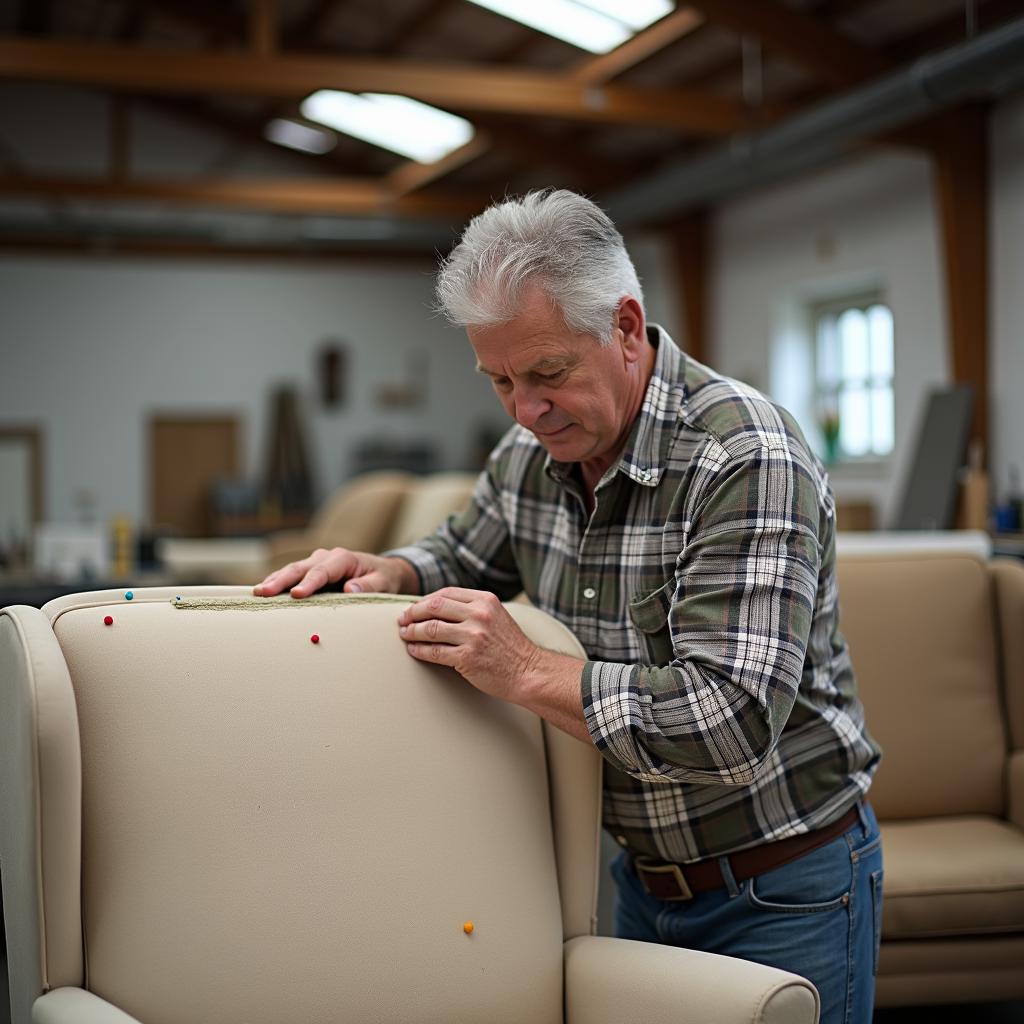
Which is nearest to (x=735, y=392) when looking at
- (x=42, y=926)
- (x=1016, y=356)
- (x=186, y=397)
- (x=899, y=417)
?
(x=42, y=926)

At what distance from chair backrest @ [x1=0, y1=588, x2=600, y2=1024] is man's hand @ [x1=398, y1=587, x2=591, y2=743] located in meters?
0.09

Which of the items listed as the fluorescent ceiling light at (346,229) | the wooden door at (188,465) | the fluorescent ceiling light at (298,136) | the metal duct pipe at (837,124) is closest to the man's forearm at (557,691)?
the metal duct pipe at (837,124)

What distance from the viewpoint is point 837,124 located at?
6.30m

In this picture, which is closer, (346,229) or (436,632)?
(436,632)

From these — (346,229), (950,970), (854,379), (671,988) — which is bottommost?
(950,970)

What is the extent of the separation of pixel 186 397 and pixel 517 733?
1034 cm

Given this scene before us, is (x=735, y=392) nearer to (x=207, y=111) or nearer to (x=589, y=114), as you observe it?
(x=589, y=114)

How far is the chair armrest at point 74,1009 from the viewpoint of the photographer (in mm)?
1091

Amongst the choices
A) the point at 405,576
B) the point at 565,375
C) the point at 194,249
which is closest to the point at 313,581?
the point at 405,576

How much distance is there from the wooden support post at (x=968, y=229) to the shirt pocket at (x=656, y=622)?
5.82 meters

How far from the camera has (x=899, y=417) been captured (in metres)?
7.55

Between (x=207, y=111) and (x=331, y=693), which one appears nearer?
(x=331, y=693)

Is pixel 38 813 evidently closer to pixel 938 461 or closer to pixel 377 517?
pixel 377 517

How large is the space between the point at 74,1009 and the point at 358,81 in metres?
6.35
